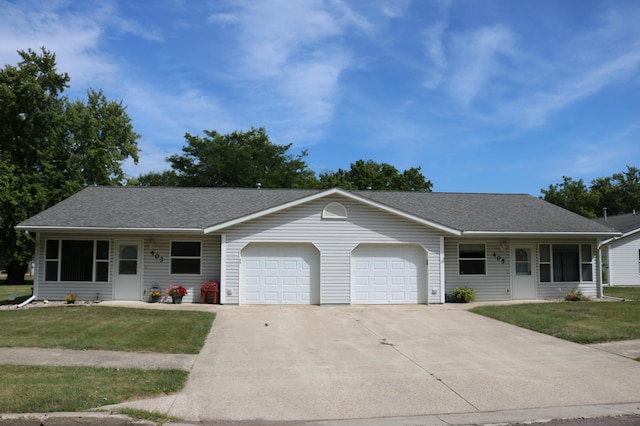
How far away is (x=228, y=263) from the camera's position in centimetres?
1738

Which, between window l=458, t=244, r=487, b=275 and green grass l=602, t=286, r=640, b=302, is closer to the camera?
window l=458, t=244, r=487, b=275

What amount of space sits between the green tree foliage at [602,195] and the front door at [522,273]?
36.3 m

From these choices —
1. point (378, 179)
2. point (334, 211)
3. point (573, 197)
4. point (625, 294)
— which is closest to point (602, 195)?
point (573, 197)

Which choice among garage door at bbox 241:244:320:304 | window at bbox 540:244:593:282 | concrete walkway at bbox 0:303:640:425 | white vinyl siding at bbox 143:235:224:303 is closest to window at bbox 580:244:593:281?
window at bbox 540:244:593:282

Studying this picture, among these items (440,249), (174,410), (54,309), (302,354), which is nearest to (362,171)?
(440,249)

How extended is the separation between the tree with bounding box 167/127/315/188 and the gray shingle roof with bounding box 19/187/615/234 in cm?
2079

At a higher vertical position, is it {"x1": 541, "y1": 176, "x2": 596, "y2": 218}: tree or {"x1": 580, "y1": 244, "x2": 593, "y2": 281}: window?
{"x1": 541, "y1": 176, "x2": 596, "y2": 218}: tree

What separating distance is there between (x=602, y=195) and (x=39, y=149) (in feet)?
202

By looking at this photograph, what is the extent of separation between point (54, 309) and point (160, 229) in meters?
4.09

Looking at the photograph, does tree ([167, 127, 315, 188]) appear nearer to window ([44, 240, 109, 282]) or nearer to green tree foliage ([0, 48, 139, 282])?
green tree foliage ([0, 48, 139, 282])

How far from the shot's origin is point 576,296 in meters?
19.4

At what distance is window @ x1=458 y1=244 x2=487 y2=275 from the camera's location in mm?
19328

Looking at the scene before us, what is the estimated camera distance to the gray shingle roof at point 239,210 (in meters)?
17.9

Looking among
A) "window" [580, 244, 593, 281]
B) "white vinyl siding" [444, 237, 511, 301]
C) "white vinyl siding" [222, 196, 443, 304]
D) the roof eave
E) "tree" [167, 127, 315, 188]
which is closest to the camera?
the roof eave
